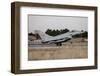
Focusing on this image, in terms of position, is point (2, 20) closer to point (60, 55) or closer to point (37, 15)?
point (37, 15)

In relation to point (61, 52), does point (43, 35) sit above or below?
above

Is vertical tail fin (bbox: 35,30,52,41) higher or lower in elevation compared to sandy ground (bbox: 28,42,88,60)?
higher

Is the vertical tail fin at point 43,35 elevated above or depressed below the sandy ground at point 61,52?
above

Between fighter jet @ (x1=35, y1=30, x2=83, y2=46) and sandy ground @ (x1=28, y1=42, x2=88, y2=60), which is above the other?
fighter jet @ (x1=35, y1=30, x2=83, y2=46)
